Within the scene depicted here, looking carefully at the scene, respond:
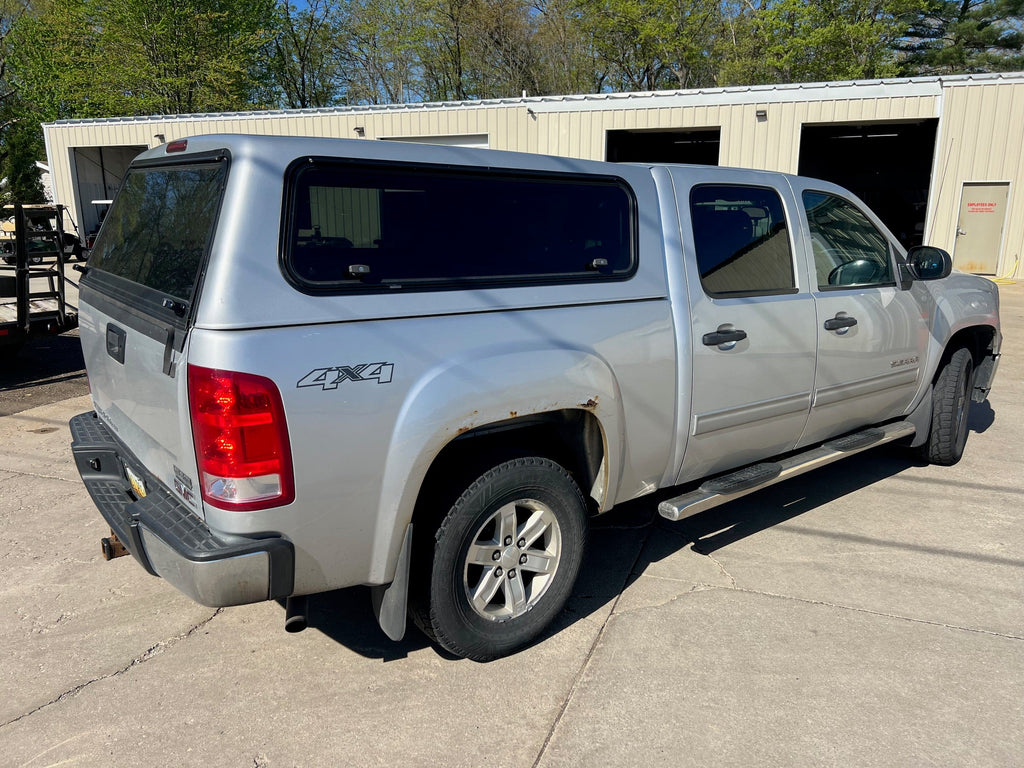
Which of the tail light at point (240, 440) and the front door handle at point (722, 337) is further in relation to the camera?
the front door handle at point (722, 337)

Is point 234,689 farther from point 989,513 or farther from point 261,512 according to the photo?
point 989,513

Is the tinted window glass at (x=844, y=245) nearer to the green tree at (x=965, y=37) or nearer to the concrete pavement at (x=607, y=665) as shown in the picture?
the concrete pavement at (x=607, y=665)

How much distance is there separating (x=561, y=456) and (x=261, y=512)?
134cm

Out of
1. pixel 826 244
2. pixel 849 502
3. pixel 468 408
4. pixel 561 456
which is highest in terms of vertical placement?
pixel 826 244

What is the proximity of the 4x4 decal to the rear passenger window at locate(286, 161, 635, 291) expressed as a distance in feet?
0.88

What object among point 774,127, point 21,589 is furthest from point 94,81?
point 21,589

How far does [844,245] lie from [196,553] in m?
3.76

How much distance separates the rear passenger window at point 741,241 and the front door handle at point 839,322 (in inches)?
11.7

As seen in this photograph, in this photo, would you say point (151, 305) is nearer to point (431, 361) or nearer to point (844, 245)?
point (431, 361)

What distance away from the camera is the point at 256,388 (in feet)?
7.70

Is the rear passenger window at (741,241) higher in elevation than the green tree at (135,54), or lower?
lower

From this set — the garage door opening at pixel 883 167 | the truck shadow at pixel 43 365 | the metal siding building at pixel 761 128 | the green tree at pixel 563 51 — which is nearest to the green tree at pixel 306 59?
the green tree at pixel 563 51

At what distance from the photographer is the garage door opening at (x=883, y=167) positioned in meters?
24.4

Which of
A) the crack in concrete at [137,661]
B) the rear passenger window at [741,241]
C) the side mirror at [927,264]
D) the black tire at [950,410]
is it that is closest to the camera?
the crack in concrete at [137,661]
